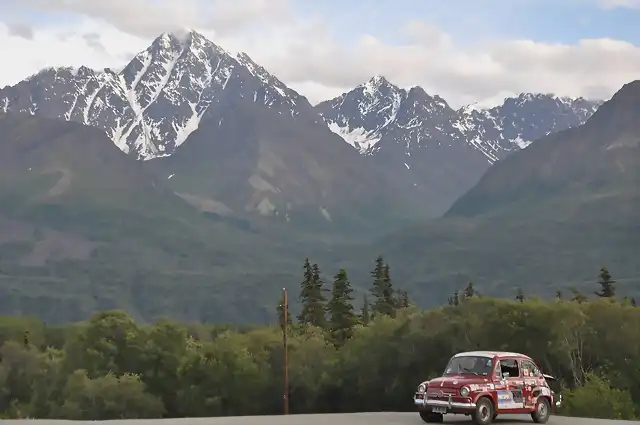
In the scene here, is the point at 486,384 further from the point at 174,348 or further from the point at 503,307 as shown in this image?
the point at 174,348

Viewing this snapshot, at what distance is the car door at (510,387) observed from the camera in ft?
89.5

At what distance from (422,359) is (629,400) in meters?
23.5

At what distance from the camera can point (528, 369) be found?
2845 centimetres

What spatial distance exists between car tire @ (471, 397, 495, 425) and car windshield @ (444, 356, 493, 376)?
0.88 m

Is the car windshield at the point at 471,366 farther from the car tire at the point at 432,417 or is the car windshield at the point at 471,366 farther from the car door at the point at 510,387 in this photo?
the car tire at the point at 432,417

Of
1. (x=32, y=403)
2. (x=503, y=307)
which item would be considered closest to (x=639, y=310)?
(x=503, y=307)

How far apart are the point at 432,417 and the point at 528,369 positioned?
11.4ft

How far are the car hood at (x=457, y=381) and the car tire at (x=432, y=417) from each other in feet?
4.40

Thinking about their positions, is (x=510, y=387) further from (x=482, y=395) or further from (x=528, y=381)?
(x=482, y=395)

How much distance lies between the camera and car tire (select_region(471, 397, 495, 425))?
86.8 ft

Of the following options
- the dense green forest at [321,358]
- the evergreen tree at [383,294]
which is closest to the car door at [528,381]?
the dense green forest at [321,358]

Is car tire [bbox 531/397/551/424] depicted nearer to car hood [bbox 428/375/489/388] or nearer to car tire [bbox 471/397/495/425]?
car tire [bbox 471/397/495/425]

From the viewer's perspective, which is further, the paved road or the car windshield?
the paved road

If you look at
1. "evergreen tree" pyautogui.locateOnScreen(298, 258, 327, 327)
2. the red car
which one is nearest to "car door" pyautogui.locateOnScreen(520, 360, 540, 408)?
the red car
